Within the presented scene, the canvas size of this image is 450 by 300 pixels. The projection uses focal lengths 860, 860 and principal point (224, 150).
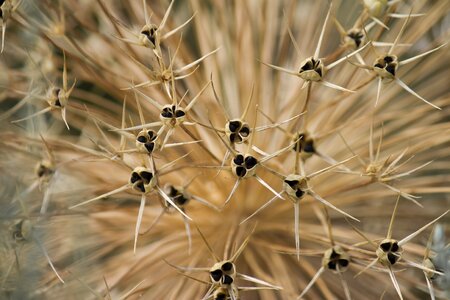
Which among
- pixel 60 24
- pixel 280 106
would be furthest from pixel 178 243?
pixel 60 24

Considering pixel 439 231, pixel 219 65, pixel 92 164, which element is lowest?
pixel 439 231

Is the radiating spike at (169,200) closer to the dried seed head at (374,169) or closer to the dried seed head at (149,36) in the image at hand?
the dried seed head at (149,36)

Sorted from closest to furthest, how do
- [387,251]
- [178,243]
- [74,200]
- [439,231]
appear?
[439,231]
[387,251]
[74,200]
[178,243]

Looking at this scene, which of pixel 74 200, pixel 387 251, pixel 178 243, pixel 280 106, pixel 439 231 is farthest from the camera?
pixel 280 106

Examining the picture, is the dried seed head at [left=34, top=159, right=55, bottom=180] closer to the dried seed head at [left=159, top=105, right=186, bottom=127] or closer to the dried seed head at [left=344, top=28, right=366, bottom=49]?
the dried seed head at [left=159, top=105, right=186, bottom=127]

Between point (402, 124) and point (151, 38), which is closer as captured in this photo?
point (151, 38)

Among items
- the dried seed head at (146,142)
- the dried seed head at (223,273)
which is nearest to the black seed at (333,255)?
the dried seed head at (223,273)

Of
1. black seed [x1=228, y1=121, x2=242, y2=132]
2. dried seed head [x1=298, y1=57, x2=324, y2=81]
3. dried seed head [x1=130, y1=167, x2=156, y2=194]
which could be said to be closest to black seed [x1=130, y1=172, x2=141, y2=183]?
dried seed head [x1=130, y1=167, x2=156, y2=194]

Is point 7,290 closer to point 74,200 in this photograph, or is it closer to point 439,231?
point 74,200
